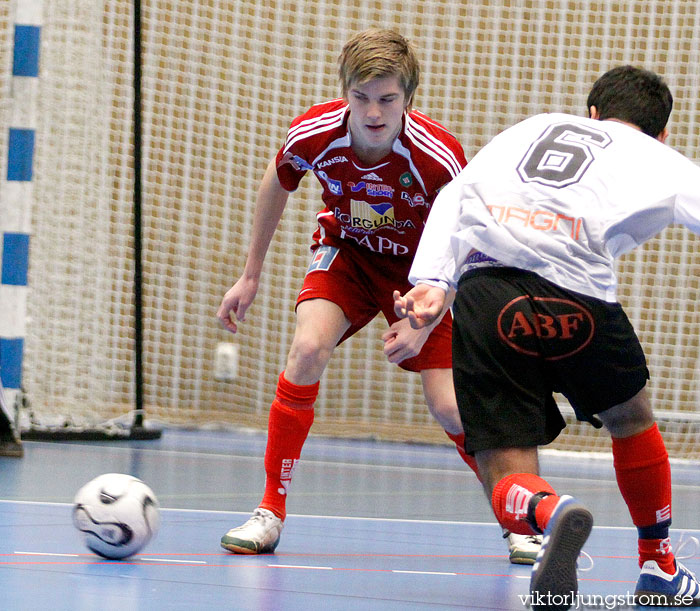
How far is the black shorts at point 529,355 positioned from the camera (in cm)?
227

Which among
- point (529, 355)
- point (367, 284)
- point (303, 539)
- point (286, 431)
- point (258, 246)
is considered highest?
point (258, 246)

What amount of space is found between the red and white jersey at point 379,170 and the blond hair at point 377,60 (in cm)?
15

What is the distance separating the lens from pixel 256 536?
3.14m

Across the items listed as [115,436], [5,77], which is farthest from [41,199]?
[115,436]

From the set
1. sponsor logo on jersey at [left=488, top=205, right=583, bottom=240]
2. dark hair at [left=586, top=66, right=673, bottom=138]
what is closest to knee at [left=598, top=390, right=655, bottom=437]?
sponsor logo on jersey at [left=488, top=205, right=583, bottom=240]

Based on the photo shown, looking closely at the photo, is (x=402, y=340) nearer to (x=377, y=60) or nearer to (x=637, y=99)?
(x=637, y=99)

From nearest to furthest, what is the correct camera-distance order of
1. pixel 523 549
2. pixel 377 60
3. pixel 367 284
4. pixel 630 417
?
pixel 630 417
pixel 377 60
pixel 523 549
pixel 367 284

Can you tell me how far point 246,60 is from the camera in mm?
8406

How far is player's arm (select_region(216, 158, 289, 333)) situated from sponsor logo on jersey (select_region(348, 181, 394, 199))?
0.79ft

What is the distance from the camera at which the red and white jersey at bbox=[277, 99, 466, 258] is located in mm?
3324

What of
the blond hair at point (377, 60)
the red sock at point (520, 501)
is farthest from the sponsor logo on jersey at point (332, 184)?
the red sock at point (520, 501)

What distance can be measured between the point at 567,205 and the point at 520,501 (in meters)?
0.59

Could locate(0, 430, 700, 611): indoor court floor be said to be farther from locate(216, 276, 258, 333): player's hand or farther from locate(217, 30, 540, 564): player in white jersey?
locate(216, 276, 258, 333): player's hand

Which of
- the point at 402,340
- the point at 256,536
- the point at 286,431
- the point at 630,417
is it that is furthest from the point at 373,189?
the point at 630,417
